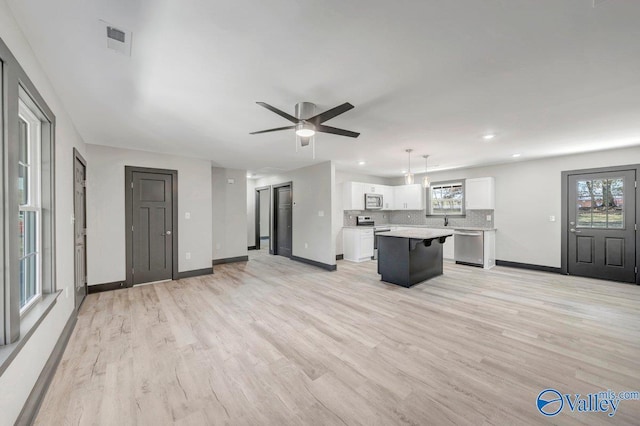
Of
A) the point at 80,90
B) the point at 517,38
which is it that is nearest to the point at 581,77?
the point at 517,38

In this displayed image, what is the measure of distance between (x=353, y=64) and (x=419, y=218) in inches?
248

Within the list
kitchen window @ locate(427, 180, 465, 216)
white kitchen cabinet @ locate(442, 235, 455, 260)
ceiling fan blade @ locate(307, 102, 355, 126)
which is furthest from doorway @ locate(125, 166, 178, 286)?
kitchen window @ locate(427, 180, 465, 216)

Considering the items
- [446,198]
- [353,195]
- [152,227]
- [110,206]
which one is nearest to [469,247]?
[446,198]

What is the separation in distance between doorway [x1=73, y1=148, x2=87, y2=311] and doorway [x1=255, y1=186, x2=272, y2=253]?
4.34 m

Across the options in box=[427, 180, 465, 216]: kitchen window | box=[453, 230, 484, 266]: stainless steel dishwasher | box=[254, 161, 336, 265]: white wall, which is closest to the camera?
box=[254, 161, 336, 265]: white wall

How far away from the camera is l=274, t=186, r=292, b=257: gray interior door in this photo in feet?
23.5

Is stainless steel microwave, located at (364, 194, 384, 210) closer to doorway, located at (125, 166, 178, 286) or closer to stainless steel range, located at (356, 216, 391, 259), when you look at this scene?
stainless steel range, located at (356, 216, 391, 259)

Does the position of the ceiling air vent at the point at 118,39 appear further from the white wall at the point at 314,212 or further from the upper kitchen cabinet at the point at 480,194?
the upper kitchen cabinet at the point at 480,194

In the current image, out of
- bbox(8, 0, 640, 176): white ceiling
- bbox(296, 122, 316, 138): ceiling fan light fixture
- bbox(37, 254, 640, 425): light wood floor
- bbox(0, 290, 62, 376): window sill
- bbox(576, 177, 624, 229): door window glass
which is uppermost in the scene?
bbox(8, 0, 640, 176): white ceiling

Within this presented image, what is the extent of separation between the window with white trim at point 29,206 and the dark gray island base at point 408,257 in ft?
14.7

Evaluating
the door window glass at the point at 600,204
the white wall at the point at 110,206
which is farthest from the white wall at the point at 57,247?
the door window glass at the point at 600,204

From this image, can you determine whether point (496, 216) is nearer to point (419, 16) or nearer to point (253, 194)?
point (419, 16)

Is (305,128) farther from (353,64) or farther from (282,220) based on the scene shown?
(282,220)

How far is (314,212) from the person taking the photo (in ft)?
20.3
